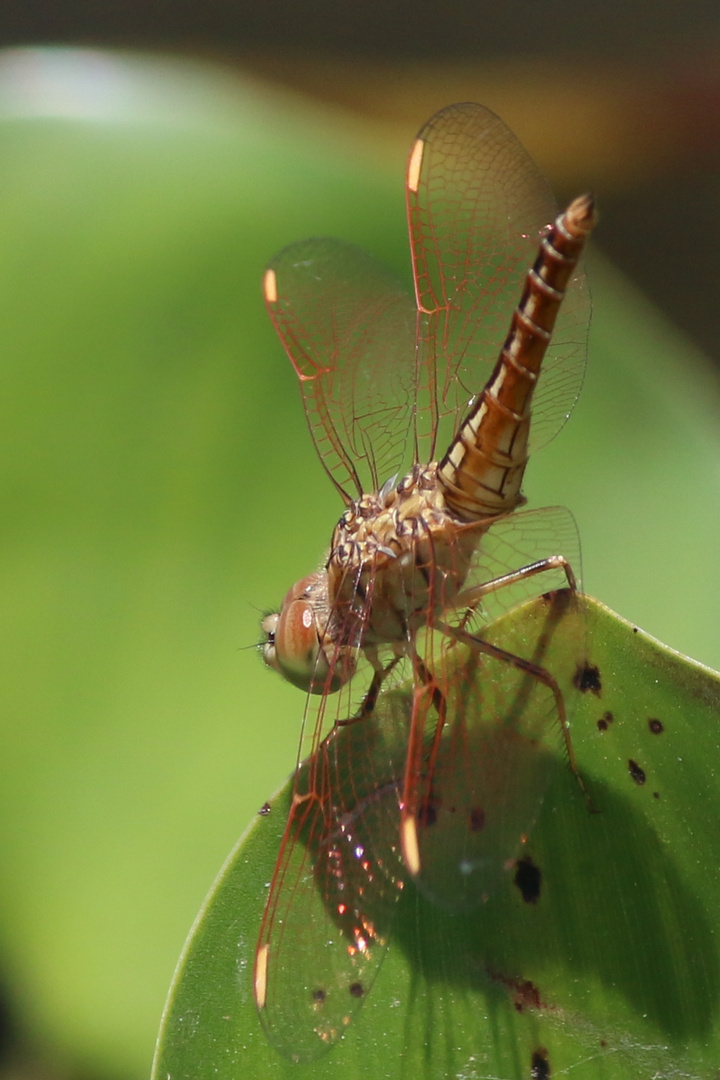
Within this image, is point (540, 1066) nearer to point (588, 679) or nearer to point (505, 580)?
point (588, 679)

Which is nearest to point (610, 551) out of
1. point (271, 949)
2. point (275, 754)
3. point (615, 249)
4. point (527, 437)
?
point (527, 437)

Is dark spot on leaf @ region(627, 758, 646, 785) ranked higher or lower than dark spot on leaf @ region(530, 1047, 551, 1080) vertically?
higher

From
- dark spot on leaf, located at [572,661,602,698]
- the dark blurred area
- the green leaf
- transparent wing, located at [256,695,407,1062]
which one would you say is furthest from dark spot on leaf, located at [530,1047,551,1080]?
the dark blurred area

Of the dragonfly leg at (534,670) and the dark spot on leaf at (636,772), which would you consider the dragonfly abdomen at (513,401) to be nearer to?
the dragonfly leg at (534,670)

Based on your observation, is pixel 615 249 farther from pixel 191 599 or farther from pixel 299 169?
pixel 191 599

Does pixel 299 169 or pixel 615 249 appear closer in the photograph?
pixel 299 169

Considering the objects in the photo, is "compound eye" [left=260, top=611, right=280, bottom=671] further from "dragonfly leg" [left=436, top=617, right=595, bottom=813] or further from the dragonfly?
"dragonfly leg" [left=436, top=617, right=595, bottom=813]
